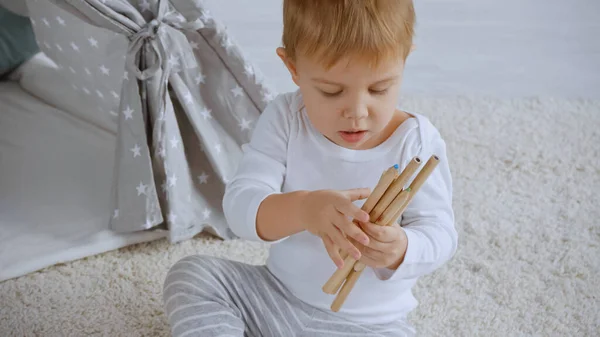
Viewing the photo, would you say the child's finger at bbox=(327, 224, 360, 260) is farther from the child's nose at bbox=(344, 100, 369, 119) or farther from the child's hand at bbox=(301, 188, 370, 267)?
the child's nose at bbox=(344, 100, 369, 119)

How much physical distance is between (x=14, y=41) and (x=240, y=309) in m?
0.93

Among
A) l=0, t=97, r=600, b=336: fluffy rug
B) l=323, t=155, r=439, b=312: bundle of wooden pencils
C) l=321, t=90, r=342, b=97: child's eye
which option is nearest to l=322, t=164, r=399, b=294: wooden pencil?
l=323, t=155, r=439, b=312: bundle of wooden pencils

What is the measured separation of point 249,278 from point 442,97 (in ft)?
3.12

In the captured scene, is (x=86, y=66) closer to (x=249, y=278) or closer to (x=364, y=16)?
(x=249, y=278)

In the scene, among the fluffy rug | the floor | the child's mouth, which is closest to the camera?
the child's mouth

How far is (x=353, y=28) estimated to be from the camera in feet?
2.51

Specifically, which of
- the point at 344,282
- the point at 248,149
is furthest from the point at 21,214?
the point at 344,282

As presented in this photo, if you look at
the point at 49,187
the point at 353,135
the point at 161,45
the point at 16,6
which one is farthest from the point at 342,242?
the point at 16,6

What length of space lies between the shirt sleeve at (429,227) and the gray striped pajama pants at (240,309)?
116 millimetres

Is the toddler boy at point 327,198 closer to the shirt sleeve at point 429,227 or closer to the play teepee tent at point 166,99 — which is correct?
the shirt sleeve at point 429,227

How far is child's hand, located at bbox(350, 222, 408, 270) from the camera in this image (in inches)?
30.9

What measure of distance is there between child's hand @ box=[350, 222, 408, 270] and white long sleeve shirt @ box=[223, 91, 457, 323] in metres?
0.04

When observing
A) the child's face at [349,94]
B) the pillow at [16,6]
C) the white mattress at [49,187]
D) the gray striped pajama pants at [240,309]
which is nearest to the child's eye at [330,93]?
the child's face at [349,94]

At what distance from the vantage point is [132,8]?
46.2 inches
